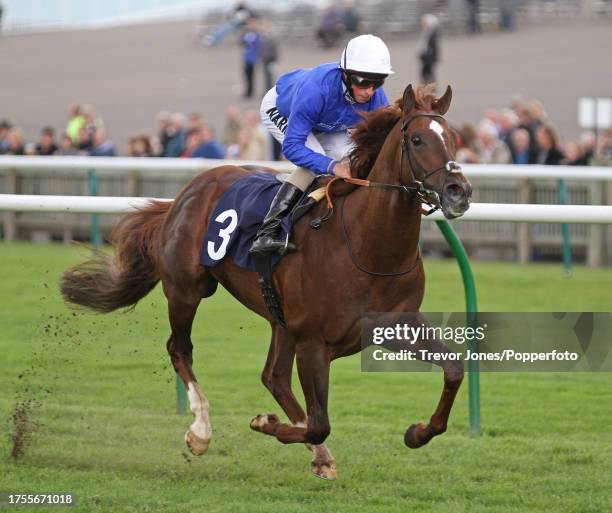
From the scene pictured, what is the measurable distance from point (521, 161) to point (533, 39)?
52.7 ft

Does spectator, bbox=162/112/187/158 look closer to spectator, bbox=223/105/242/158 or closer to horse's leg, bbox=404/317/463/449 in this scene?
spectator, bbox=223/105/242/158

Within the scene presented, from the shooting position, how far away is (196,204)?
6391 millimetres

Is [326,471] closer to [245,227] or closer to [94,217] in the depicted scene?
[245,227]

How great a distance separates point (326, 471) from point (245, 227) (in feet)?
3.91

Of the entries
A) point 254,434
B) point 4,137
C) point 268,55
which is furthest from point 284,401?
point 268,55

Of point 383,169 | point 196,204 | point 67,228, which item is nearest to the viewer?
point 383,169

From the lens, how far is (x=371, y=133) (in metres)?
5.45

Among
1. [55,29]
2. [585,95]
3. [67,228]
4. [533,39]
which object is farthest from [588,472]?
[55,29]

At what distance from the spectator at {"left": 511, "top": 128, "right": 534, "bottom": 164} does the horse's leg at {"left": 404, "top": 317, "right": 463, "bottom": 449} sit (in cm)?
844

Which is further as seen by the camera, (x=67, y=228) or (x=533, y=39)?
(x=533, y=39)

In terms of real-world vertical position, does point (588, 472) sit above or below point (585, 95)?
above

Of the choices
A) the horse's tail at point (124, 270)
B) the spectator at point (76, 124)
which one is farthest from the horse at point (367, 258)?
the spectator at point (76, 124)

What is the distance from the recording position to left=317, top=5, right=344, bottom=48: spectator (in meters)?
28.9

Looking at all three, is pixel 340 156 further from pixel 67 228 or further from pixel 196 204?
pixel 67 228
